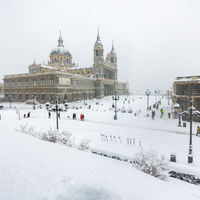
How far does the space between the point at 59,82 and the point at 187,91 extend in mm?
35961

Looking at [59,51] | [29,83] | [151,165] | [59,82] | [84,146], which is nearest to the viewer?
[151,165]

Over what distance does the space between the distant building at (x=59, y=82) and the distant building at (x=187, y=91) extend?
2821 centimetres

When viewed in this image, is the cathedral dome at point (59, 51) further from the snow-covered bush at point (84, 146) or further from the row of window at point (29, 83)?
the snow-covered bush at point (84, 146)

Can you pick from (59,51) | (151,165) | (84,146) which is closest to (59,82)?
(59,51)

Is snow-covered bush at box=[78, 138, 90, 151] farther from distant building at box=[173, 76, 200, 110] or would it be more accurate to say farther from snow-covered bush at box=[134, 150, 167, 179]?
distant building at box=[173, 76, 200, 110]

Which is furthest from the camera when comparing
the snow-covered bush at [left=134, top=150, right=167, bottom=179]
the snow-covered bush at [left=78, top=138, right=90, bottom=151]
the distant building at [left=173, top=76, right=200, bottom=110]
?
the distant building at [left=173, top=76, right=200, bottom=110]

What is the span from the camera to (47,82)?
49.9m

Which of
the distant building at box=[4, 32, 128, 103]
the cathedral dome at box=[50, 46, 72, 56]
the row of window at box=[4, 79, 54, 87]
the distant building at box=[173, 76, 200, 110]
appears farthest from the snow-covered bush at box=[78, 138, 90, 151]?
the cathedral dome at box=[50, 46, 72, 56]

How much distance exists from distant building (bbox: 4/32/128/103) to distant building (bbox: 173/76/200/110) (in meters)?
28.2

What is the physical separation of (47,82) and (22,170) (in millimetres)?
46582

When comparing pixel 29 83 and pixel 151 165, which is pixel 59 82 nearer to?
pixel 29 83

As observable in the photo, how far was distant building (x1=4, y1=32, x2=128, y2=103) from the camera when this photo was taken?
162 feet

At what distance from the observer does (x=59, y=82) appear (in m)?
48.4

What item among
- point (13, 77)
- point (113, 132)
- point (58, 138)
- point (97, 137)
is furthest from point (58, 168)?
point (13, 77)
